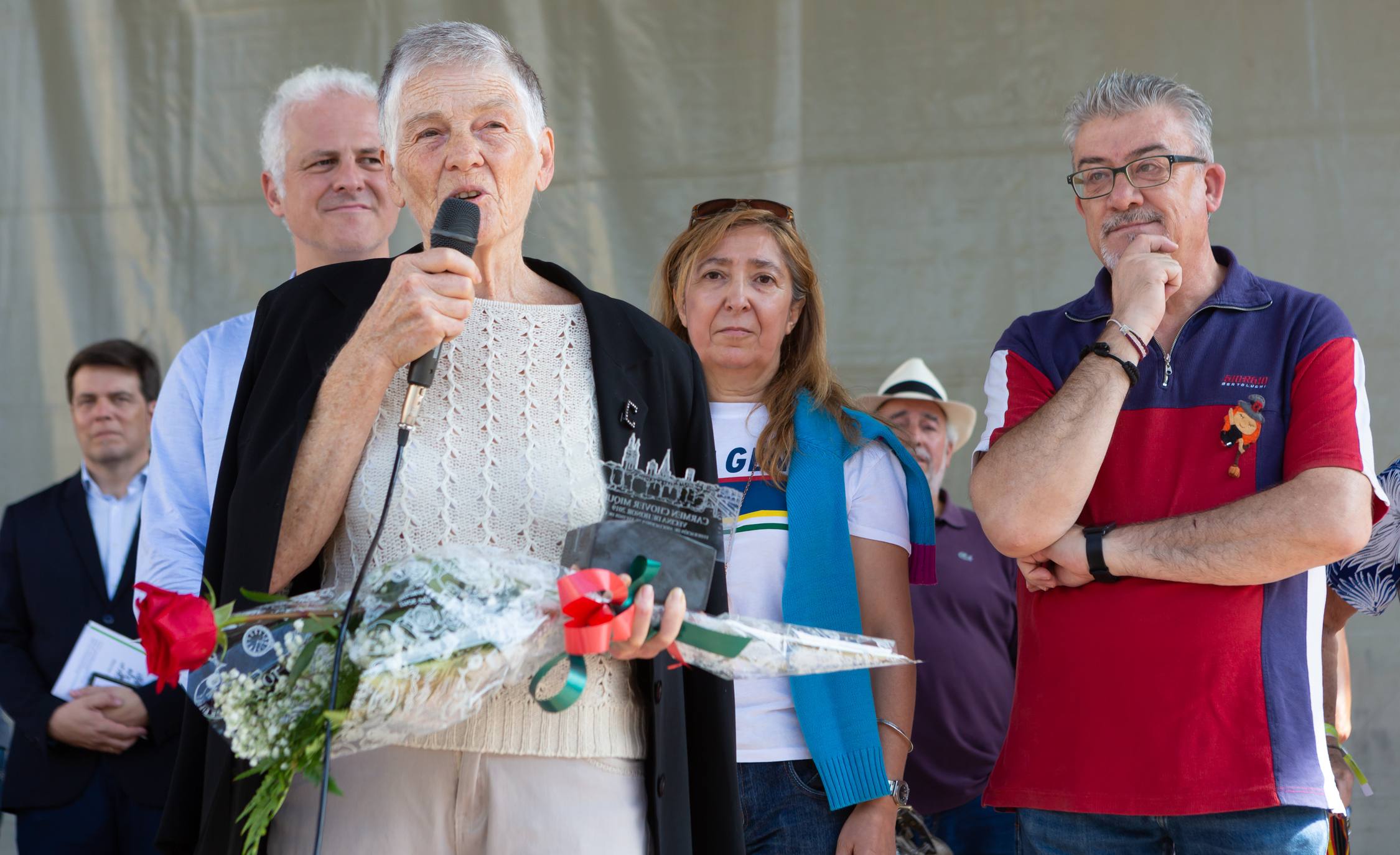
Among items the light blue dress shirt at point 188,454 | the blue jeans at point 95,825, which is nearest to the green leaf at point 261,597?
the light blue dress shirt at point 188,454

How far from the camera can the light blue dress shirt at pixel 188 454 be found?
7.58 ft

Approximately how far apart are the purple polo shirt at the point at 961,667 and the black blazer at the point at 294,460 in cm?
194

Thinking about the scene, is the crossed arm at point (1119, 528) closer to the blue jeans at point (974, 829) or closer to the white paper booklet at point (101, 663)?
the blue jeans at point (974, 829)

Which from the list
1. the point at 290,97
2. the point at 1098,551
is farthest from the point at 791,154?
the point at 1098,551

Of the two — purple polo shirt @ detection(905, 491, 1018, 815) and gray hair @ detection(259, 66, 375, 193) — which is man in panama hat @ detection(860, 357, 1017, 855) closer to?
purple polo shirt @ detection(905, 491, 1018, 815)

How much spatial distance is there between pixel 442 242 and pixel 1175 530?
1286 mm

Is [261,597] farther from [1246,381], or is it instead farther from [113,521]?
[113,521]

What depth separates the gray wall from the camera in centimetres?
391

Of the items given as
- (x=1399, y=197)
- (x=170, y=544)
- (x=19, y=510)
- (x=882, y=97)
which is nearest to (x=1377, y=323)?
(x=1399, y=197)

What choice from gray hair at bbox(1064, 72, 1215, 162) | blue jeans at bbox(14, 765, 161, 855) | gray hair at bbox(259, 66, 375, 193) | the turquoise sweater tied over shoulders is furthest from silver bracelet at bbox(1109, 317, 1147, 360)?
blue jeans at bbox(14, 765, 161, 855)

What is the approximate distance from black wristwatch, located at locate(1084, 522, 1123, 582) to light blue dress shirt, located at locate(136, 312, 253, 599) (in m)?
1.48

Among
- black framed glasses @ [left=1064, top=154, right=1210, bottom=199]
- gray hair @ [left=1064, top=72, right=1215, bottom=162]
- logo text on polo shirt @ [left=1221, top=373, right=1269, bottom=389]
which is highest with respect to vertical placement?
gray hair @ [left=1064, top=72, right=1215, bottom=162]

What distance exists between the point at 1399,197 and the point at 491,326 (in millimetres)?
3170

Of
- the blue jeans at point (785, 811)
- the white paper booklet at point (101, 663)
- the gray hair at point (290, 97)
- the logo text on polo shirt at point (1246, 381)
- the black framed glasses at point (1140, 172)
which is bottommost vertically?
the blue jeans at point (785, 811)
